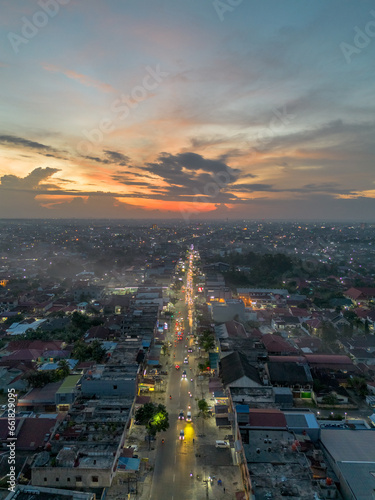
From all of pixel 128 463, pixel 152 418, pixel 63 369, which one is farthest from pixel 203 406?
pixel 63 369

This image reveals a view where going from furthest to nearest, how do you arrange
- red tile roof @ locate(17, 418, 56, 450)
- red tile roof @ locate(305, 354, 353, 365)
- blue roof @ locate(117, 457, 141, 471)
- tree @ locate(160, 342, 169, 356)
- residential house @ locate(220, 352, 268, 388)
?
tree @ locate(160, 342, 169, 356)
red tile roof @ locate(305, 354, 353, 365)
residential house @ locate(220, 352, 268, 388)
red tile roof @ locate(17, 418, 56, 450)
blue roof @ locate(117, 457, 141, 471)

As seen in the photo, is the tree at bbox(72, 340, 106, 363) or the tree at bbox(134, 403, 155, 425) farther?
the tree at bbox(72, 340, 106, 363)

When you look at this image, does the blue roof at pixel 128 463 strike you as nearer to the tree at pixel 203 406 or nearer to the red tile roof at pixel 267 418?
the tree at pixel 203 406

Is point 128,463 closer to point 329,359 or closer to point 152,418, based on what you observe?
point 152,418

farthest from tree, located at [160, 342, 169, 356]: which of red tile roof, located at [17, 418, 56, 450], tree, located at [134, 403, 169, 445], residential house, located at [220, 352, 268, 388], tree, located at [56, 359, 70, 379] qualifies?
red tile roof, located at [17, 418, 56, 450]

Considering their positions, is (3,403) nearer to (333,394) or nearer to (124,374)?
(124,374)

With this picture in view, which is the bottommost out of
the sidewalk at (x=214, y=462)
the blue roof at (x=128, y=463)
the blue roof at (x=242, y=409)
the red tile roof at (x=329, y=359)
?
Result: the sidewalk at (x=214, y=462)

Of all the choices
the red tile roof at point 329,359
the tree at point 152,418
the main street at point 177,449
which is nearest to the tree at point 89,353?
the main street at point 177,449

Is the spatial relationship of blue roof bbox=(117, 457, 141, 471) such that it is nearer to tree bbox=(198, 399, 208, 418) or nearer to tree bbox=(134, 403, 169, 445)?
tree bbox=(134, 403, 169, 445)

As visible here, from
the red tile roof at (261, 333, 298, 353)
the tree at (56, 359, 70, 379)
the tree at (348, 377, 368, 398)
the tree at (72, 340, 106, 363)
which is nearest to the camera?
the tree at (348, 377, 368, 398)
